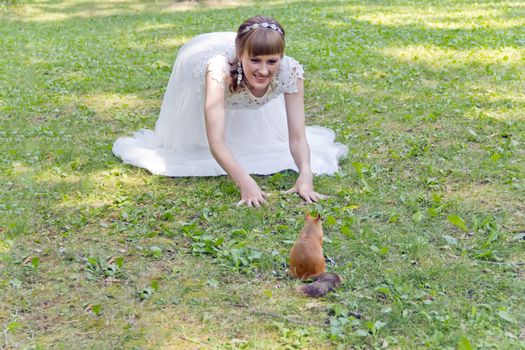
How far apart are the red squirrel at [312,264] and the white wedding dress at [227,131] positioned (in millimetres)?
1544

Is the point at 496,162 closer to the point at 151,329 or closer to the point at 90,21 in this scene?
the point at 151,329

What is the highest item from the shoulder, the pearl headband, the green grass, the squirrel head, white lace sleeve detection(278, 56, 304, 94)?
the pearl headband

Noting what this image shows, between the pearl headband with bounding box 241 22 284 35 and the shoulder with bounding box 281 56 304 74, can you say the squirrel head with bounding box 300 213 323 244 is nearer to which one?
the pearl headband with bounding box 241 22 284 35

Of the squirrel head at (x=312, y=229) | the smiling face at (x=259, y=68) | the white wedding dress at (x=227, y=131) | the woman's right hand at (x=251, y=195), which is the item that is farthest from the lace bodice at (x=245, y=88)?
the squirrel head at (x=312, y=229)

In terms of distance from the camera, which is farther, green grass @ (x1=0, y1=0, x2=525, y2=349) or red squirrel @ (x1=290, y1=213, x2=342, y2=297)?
red squirrel @ (x1=290, y1=213, x2=342, y2=297)

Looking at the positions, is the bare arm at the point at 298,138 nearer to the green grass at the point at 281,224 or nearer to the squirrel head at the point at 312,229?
the green grass at the point at 281,224

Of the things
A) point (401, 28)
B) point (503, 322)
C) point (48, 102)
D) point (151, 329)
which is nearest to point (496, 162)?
point (503, 322)

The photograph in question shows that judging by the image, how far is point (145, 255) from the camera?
338 centimetres

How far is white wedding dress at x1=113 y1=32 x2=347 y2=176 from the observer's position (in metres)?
4.55

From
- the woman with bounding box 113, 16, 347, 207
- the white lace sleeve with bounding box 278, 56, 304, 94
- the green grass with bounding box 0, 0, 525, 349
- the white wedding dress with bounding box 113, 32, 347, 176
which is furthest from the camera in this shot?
the white wedding dress with bounding box 113, 32, 347, 176

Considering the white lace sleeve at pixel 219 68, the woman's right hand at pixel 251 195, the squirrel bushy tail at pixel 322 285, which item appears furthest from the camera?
the white lace sleeve at pixel 219 68

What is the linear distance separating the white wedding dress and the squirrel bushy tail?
5.44ft

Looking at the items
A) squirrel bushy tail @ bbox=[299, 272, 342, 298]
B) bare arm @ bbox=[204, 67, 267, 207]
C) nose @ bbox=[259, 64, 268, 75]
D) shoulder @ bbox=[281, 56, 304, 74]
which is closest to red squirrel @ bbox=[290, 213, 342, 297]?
squirrel bushy tail @ bbox=[299, 272, 342, 298]

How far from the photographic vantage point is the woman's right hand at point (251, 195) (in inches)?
156
